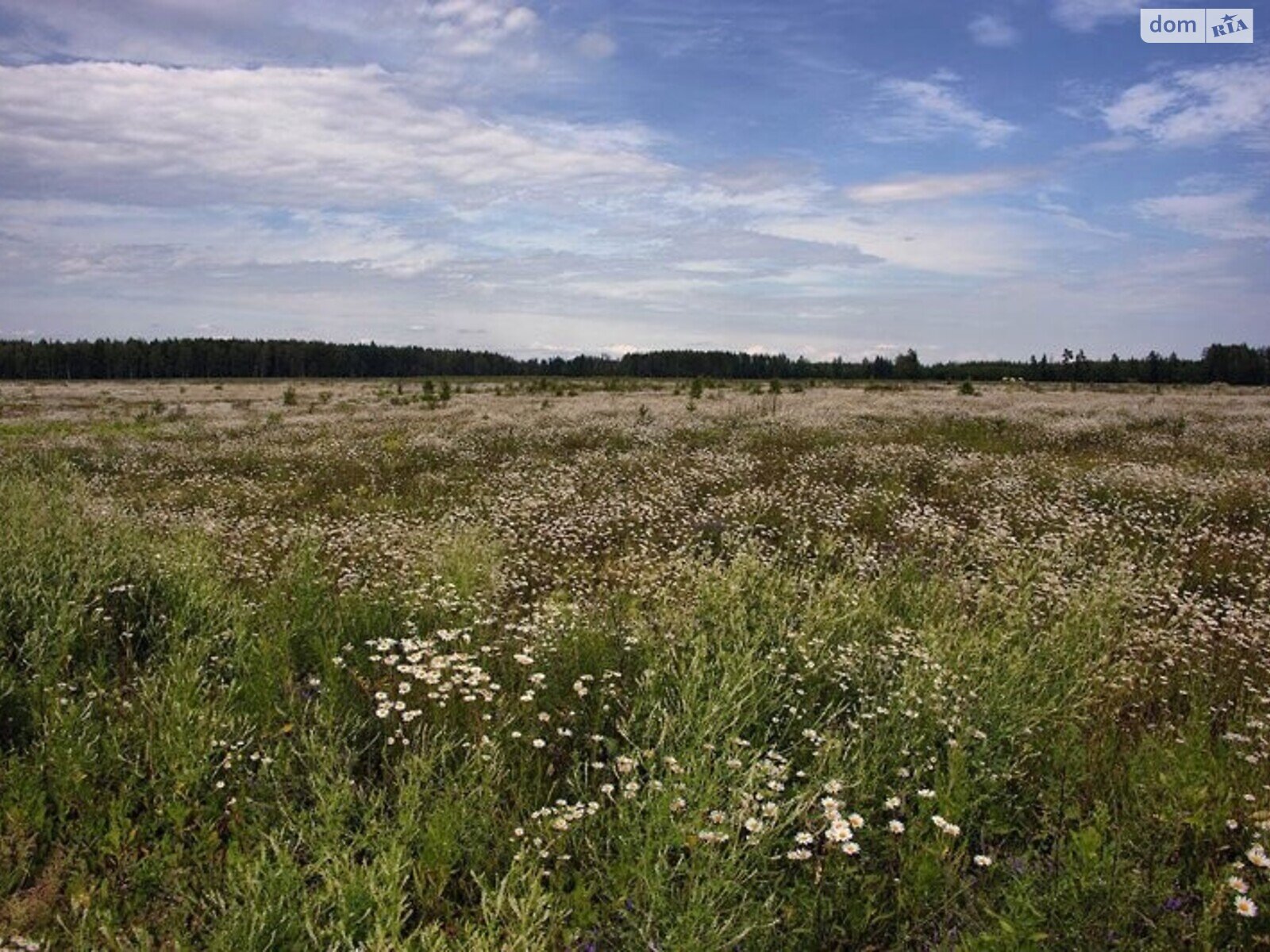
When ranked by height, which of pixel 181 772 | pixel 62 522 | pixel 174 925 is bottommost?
pixel 174 925

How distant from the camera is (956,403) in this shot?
34500mm

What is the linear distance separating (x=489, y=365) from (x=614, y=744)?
168444 mm

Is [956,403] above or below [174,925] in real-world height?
above

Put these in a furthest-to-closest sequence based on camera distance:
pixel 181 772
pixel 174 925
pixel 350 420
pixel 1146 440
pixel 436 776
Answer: pixel 350 420, pixel 1146 440, pixel 436 776, pixel 181 772, pixel 174 925

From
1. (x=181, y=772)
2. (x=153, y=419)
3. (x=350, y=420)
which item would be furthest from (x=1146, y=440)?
(x=153, y=419)

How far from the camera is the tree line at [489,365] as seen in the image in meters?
107

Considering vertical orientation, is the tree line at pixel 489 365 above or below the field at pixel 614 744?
above

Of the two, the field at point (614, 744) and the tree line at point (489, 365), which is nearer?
the field at point (614, 744)

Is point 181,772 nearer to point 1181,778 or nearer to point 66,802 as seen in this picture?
point 66,802

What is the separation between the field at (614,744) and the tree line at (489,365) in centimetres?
10769

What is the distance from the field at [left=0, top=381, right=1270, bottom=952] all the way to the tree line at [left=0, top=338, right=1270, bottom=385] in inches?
4240

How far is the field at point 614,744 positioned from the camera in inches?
128

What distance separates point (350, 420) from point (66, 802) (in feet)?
92.4

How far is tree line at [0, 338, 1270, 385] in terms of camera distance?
10731cm
